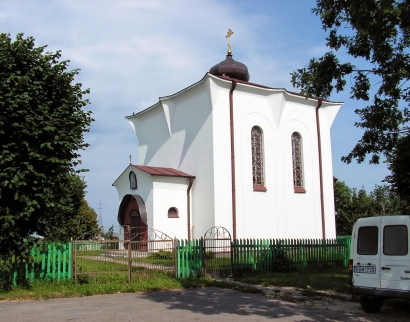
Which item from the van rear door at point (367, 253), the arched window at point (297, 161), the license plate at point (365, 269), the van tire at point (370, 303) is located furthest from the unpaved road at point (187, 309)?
the arched window at point (297, 161)

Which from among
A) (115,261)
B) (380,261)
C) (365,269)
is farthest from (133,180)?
(380,261)

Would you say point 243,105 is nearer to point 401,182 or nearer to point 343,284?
point 401,182

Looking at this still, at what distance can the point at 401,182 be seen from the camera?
14.8 metres

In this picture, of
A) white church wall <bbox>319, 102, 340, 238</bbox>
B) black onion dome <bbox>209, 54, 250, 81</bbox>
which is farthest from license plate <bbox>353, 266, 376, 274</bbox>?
black onion dome <bbox>209, 54, 250, 81</bbox>

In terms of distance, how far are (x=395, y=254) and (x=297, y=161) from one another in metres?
15.9

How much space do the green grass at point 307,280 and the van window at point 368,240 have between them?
8.67 ft

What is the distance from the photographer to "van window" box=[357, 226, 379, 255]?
834 centimetres

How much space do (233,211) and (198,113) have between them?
4.99m

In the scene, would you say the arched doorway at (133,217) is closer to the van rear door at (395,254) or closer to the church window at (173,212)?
the church window at (173,212)

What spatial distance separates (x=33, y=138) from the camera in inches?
403

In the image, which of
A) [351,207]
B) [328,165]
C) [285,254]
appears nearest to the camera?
[285,254]

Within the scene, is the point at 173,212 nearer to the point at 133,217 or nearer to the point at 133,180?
the point at 133,217

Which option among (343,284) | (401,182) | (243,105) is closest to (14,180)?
(343,284)

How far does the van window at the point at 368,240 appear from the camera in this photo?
27.4 ft
